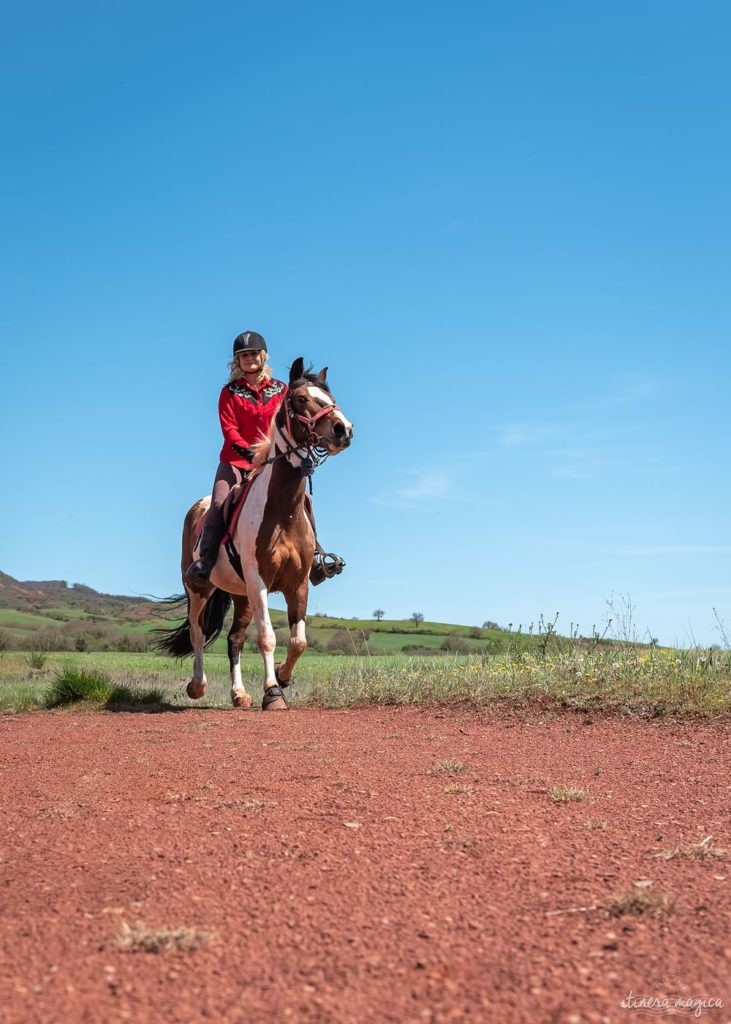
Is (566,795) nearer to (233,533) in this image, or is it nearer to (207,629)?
(233,533)

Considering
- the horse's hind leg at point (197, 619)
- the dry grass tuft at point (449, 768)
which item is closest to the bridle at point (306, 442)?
the horse's hind leg at point (197, 619)

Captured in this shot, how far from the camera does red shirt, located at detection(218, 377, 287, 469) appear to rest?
443 inches

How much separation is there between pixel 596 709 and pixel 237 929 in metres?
6.32

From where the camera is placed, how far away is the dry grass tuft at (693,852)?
3625 mm

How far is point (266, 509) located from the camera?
33.8 ft

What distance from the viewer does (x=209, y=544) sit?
11047 mm

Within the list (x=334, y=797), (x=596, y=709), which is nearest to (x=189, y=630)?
(x=596, y=709)

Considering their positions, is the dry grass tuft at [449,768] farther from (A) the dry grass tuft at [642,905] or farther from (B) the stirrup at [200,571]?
(B) the stirrup at [200,571]

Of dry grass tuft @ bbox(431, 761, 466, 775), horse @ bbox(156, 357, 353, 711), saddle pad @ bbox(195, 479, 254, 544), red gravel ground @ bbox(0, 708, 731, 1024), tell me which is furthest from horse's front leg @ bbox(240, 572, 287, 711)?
dry grass tuft @ bbox(431, 761, 466, 775)

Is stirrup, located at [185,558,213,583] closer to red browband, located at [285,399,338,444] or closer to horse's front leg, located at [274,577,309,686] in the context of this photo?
horse's front leg, located at [274,577,309,686]

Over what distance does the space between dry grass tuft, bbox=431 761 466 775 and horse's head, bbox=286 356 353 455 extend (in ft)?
14.8

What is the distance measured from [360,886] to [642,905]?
0.91 metres

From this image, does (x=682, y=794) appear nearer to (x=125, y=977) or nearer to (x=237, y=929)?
(x=237, y=929)

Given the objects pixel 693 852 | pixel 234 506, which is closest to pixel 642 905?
pixel 693 852
